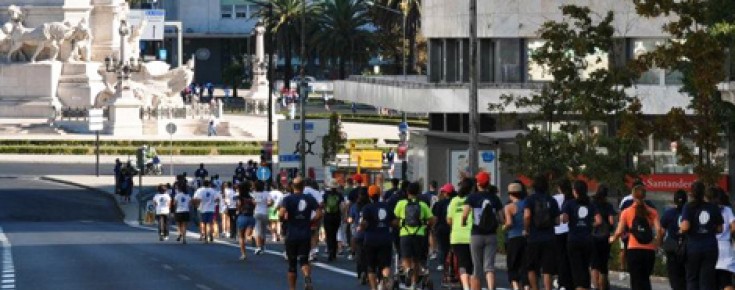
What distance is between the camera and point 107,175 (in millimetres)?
82438

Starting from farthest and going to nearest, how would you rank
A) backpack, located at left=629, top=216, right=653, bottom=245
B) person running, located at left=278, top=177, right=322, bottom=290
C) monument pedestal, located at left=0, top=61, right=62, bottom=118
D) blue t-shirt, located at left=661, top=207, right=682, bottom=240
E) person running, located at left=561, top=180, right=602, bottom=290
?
monument pedestal, located at left=0, top=61, right=62, bottom=118, person running, located at left=278, top=177, right=322, bottom=290, person running, located at left=561, top=180, right=602, bottom=290, backpack, located at left=629, top=216, right=653, bottom=245, blue t-shirt, located at left=661, top=207, right=682, bottom=240

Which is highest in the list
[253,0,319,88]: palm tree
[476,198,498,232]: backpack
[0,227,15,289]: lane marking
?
[253,0,319,88]: palm tree

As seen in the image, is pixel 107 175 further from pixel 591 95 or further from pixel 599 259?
pixel 599 259

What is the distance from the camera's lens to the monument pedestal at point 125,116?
96.3 meters

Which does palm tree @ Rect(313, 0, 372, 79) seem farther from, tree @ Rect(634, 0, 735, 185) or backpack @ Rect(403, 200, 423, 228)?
backpack @ Rect(403, 200, 423, 228)

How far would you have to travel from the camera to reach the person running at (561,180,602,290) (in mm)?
27766

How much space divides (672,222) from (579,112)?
1758cm

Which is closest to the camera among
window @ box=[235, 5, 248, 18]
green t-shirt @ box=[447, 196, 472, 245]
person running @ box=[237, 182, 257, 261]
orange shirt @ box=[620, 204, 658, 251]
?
orange shirt @ box=[620, 204, 658, 251]

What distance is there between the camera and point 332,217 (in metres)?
39.3

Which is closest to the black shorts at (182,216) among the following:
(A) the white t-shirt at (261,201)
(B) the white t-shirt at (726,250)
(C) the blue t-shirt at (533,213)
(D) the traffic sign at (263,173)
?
(A) the white t-shirt at (261,201)

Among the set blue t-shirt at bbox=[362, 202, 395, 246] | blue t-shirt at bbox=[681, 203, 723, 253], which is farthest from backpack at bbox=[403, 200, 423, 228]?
blue t-shirt at bbox=[681, 203, 723, 253]

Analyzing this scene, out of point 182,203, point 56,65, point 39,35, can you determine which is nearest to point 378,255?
point 182,203

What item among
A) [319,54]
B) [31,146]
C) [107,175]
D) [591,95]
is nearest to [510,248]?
[591,95]

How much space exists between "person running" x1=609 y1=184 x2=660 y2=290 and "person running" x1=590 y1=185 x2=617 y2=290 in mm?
915
